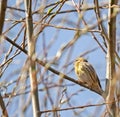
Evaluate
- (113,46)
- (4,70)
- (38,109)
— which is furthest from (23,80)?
(4,70)

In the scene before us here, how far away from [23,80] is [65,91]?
722 millimetres

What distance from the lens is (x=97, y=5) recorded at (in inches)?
63.7

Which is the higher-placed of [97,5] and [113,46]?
[97,5]

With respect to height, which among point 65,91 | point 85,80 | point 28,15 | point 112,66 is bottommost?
point 85,80

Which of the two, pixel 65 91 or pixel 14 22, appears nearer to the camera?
pixel 65 91

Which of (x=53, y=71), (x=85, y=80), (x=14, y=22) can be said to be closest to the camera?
(x=53, y=71)

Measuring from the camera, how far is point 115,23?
5.34 feet

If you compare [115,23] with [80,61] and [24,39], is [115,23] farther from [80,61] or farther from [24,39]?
[80,61]

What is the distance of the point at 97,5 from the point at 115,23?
4.3 inches

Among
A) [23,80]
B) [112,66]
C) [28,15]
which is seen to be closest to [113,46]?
[112,66]

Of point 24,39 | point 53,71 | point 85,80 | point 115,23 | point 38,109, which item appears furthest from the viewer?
point 85,80

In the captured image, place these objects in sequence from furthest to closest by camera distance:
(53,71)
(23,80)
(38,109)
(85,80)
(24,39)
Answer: (85,80) < (24,39) < (53,71) < (38,109) < (23,80)

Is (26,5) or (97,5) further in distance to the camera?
(97,5)

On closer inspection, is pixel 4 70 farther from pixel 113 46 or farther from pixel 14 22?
pixel 113 46
